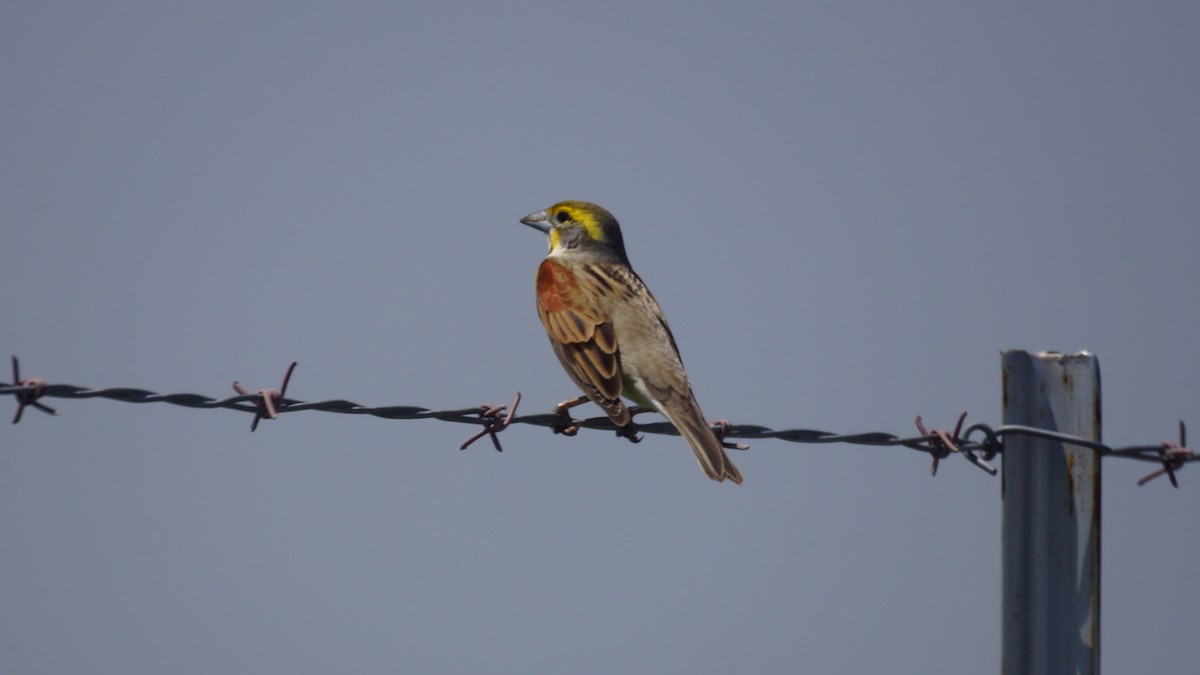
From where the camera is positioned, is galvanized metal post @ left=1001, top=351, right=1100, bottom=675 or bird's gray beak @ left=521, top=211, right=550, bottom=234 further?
bird's gray beak @ left=521, top=211, right=550, bottom=234

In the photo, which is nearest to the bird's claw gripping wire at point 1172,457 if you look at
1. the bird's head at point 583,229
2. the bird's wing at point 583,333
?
the bird's wing at point 583,333

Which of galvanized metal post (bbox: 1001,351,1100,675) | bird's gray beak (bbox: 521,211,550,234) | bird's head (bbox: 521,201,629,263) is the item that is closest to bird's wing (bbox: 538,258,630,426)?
bird's head (bbox: 521,201,629,263)

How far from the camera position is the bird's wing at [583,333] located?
8.07m

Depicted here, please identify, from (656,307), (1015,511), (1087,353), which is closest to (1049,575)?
(1015,511)

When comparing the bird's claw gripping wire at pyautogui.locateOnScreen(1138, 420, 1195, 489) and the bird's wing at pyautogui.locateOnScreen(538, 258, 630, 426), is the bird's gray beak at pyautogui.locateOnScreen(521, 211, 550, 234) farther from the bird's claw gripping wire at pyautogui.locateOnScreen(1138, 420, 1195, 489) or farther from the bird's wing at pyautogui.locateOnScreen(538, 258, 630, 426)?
the bird's claw gripping wire at pyautogui.locateOnScreen(1138, 420, 1195, 489)

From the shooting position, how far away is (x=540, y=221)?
11109mm

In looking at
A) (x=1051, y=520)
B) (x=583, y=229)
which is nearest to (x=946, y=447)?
(x=1051, y=520)

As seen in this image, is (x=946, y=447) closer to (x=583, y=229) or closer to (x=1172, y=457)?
(x=1172, y=457)

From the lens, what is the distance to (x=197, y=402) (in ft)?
17.4

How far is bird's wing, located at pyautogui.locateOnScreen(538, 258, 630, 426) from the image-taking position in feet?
26.5

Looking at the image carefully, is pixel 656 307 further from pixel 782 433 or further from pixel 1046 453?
pixel 1046 453

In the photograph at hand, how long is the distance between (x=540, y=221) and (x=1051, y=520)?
6.19 meters

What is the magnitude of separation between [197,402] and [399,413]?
842mm

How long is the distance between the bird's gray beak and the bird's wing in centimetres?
140
